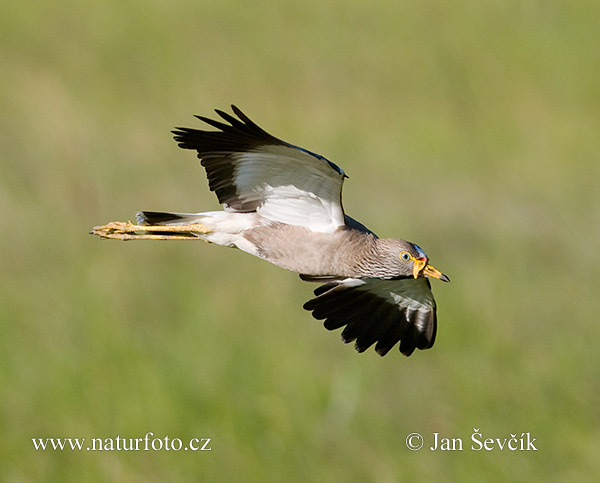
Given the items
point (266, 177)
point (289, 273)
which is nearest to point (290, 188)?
point (266, 177)

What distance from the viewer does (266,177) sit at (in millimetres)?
6207

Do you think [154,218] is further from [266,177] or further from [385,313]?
[385,313]

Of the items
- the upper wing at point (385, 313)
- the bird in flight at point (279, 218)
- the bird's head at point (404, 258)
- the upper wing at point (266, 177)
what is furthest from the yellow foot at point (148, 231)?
the upper wing at point (385, 313)

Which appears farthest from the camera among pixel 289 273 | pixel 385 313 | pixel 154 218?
pixel 289 273

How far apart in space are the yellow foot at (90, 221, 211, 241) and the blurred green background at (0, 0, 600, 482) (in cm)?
574

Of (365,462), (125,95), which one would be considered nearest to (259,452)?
(365,462)

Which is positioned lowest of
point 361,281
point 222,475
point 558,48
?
point 222,475

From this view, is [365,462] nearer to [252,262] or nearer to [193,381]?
[193,381]

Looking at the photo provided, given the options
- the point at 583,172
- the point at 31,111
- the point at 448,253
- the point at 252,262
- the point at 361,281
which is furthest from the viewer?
the point at 583,172

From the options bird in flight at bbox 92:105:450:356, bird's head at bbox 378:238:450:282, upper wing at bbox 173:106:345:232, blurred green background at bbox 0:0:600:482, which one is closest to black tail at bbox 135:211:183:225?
bird in flight at bbox 92:105:450:356

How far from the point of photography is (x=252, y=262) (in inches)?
592

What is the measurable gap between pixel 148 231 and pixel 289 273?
817 centimetres

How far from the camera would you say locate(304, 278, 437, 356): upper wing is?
24.8ft

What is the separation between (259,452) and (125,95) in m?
12.2
